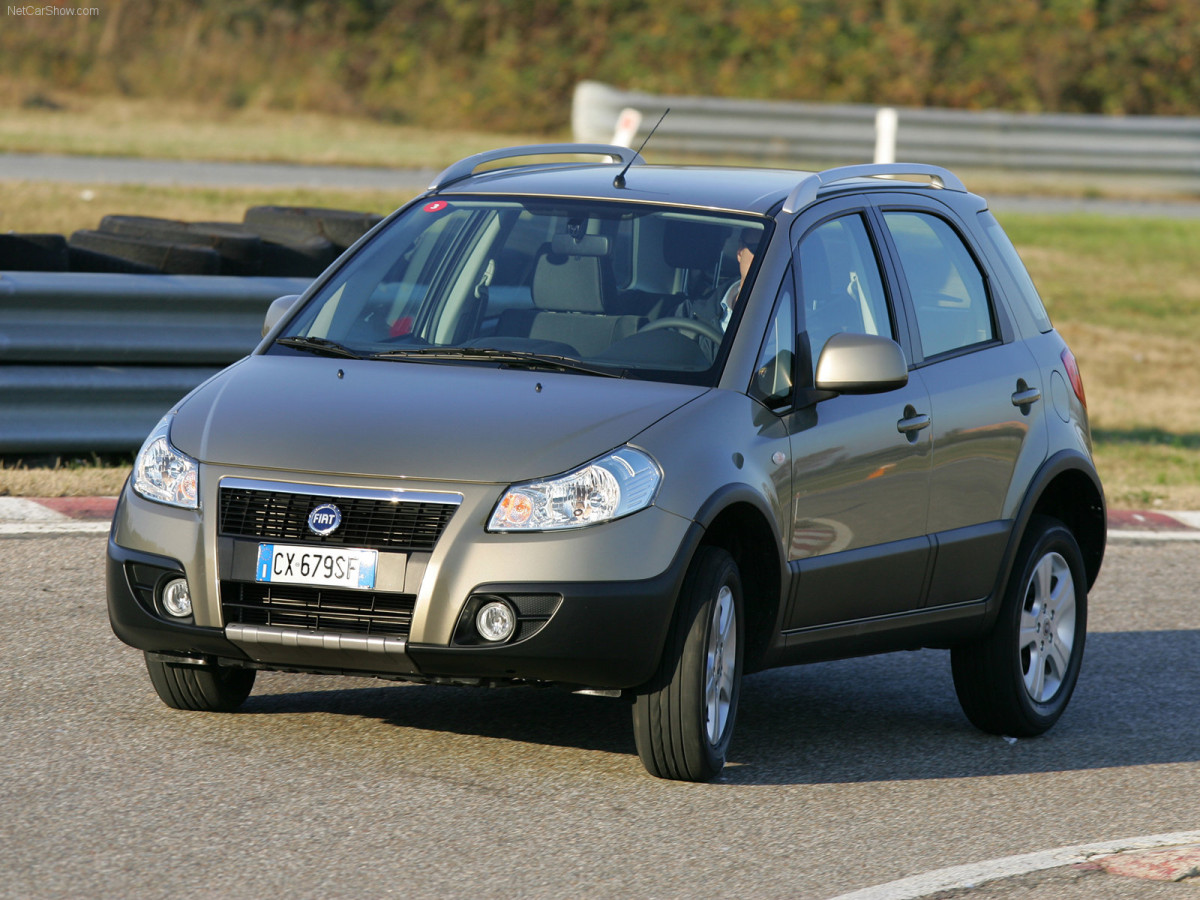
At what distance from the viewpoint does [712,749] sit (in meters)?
5.66

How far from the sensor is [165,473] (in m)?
5.57

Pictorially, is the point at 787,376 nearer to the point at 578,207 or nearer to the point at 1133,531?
the point at 578,207

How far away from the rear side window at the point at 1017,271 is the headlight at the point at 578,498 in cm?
252

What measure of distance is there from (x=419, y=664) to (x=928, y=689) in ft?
9.21

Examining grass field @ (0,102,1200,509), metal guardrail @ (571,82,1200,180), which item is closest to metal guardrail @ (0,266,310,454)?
grass field @ (0,102,1200,509)

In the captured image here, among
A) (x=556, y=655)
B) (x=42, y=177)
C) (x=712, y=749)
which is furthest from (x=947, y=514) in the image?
(x=42, y=177)

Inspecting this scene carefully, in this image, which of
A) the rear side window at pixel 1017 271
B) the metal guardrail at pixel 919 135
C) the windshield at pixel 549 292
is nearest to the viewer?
the windshield at pixel 549 292

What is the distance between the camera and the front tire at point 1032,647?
6789 mm

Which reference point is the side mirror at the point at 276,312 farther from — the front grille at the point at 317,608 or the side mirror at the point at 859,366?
the side mirror at the point at 859,366

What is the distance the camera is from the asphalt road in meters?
4.84

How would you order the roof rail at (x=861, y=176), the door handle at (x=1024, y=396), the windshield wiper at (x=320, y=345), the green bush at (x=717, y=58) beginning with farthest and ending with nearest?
the green bush at (x=717, y=58)
the door handle at (x=1024, y=396)
the roof rail at (x=861, y=176)
the windshield wiper at (x=320, y=345)

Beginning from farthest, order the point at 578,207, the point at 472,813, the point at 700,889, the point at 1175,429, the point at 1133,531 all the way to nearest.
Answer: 1. the point at 1175,429
2. the point at 1133,531
3. the point at 578,207
4. the point at 472,813
5. the point at 700,889

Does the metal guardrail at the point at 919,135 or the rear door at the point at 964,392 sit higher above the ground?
the metal guardrail at the point at 919,135
